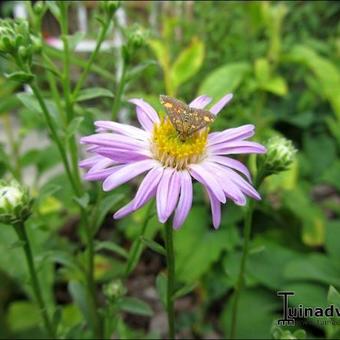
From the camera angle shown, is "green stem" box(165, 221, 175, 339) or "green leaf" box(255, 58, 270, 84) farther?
"green leaf" box(255, 58, 270, 84)

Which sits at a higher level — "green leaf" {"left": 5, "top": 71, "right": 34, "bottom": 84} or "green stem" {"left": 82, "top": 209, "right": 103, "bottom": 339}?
"green leaf" {"left": 5, "top": 71, "right": 34, "bottom": 84}

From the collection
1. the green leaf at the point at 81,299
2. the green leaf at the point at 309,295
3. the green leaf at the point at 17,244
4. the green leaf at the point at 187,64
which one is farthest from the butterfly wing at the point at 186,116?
the green leaf at the point at 187,64

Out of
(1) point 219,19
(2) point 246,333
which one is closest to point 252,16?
(1) point 219,19

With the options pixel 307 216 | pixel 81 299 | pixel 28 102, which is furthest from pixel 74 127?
pixel 307 216

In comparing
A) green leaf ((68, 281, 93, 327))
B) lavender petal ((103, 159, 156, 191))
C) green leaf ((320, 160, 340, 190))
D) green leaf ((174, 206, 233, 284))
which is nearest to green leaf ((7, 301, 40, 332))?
green leaf ((68, 281, 93, 327))

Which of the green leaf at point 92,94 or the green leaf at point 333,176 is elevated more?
the green leaf at point 92,94

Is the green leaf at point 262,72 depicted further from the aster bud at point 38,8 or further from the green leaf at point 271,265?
the aster bud at point 38,8

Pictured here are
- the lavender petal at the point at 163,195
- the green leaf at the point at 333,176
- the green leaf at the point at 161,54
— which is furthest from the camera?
the green leaf at the point at 161,54

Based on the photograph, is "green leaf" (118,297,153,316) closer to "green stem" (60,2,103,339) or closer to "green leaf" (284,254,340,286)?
"green stem" (60,2,103,339)
